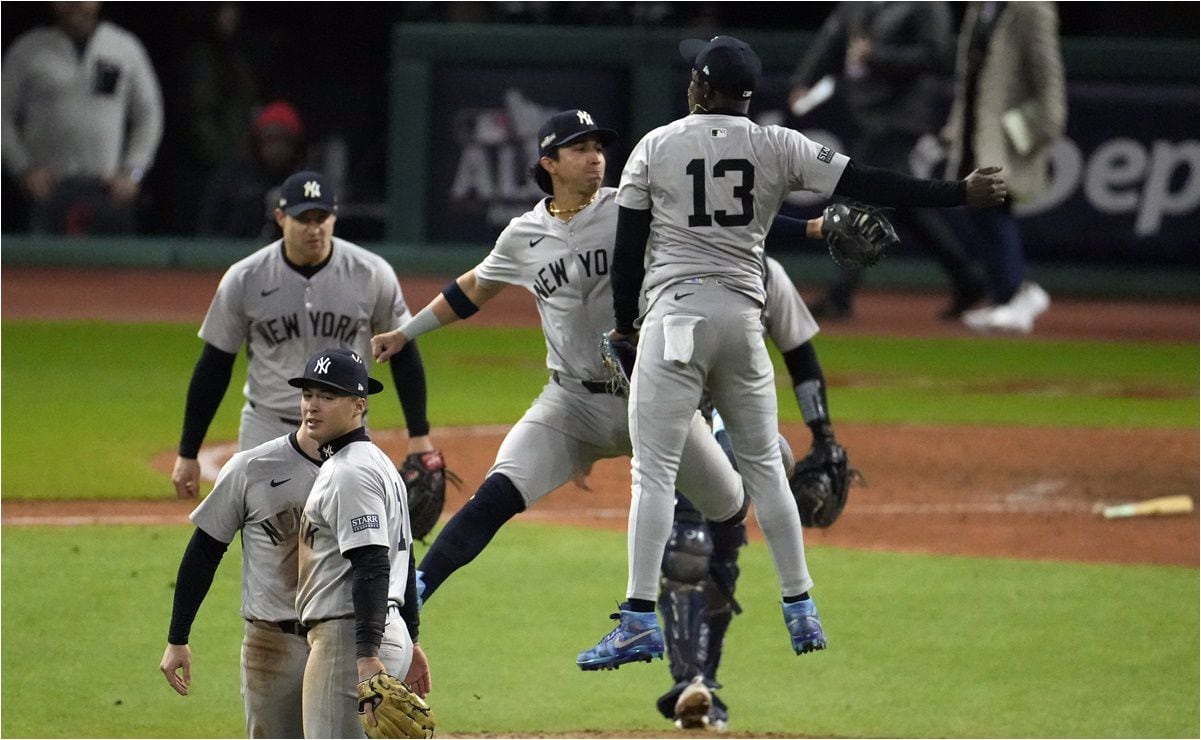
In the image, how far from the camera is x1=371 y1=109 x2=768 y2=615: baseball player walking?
6770 mm

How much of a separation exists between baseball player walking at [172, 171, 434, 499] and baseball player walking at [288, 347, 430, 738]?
1813mm

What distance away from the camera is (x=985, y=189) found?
6.04 m

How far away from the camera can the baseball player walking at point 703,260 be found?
616 centimetres

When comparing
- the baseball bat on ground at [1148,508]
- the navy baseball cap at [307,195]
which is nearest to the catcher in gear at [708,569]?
the navy baseball cap at [307,195]

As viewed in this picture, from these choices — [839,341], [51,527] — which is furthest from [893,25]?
[51,527]

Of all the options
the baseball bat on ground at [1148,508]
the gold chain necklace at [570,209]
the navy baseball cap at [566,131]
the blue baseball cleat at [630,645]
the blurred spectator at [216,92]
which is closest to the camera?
the blue baseball cleat at [630,645]

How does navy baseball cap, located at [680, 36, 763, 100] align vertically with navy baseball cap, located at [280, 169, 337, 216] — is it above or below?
above

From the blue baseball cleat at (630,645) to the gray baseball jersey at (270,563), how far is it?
36.0 inches

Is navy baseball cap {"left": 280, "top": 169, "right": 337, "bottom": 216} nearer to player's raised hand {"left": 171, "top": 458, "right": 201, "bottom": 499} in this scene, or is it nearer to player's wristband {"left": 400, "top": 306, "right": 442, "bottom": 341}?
player's wristband {"left": 400, "top": 306, "right": 442, "bottom": 341}

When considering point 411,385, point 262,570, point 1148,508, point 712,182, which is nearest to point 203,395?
point 411,385

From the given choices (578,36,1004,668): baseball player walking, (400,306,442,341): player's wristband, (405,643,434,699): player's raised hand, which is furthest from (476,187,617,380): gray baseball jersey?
(405,643,434,699): player's raised hand

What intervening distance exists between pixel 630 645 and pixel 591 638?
7.64ft

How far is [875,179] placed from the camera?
20.2ft

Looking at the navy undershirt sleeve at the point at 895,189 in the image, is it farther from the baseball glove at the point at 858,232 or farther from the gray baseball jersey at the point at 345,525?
the gray baseball jersey at the point at 345,525
